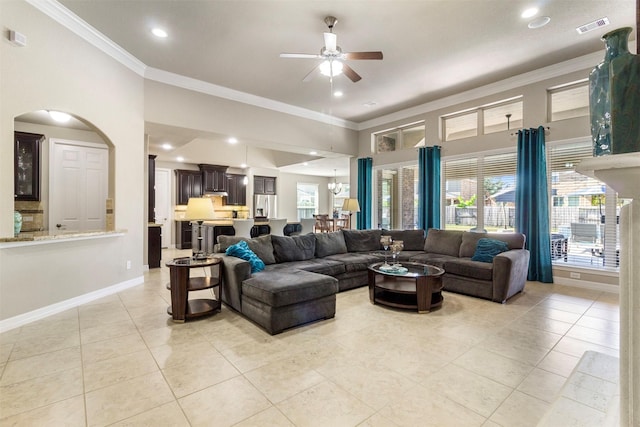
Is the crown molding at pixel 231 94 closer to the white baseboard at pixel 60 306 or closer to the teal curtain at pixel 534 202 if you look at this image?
the white baseboard at pixel 60 306

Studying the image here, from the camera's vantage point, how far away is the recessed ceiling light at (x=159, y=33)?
3662 mm

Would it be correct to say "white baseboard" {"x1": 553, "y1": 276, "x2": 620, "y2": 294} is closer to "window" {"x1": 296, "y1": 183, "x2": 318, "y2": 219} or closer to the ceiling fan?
the ceiling fan

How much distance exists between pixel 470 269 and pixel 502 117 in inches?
133

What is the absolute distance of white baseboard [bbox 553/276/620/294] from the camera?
14.4 ft

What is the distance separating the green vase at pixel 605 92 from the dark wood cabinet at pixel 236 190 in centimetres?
992

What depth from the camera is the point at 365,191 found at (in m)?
7.63

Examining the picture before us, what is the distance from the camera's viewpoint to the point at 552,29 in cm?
371

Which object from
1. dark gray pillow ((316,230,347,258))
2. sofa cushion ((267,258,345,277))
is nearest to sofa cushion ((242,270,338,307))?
sofa cushion ((267,258,345,277))

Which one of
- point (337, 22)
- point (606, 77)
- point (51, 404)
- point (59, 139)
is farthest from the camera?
point (59, 139)

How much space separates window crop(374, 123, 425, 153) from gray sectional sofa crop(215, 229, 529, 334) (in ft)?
7.80

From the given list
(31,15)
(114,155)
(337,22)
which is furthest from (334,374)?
(31,15)

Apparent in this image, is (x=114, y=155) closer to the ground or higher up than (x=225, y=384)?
higher up

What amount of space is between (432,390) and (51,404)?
2.52 meters

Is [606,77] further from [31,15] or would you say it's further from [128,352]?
[31,15]
